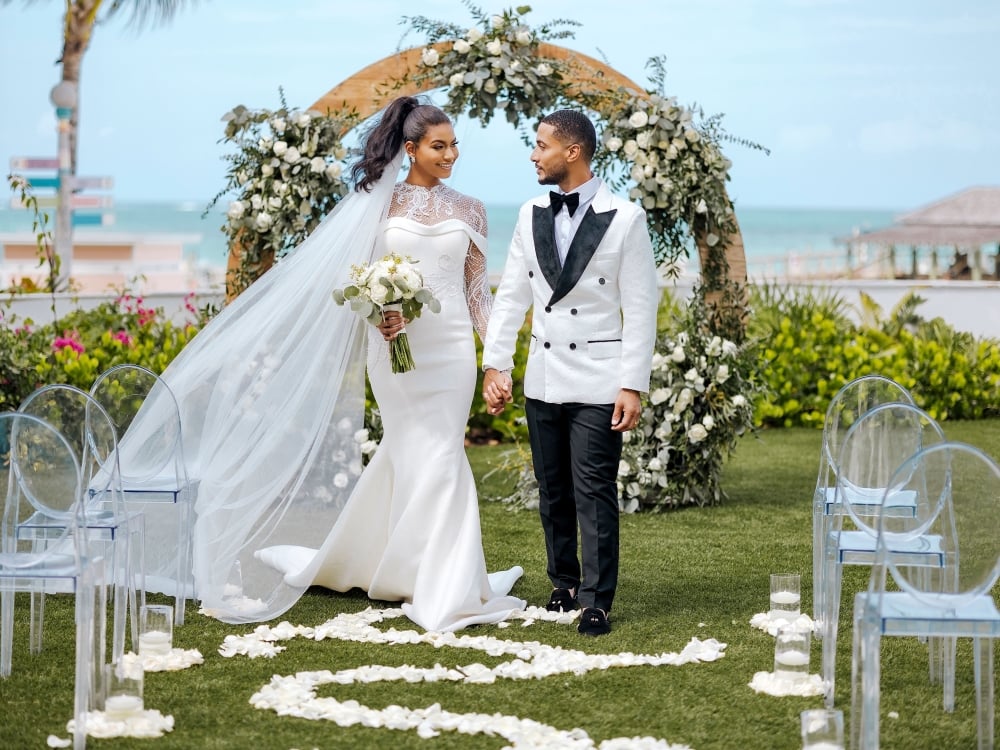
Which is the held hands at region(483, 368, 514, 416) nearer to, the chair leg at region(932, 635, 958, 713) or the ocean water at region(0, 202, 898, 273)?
the chair leg at region(932, 635, 958, 713)

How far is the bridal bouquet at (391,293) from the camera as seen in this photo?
5.62 metres

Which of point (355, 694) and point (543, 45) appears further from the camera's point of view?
point (543, 45)

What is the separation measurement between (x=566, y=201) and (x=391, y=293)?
83 centimetres

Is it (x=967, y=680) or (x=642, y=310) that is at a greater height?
(x=642, y=310)

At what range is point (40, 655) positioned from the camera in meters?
5.22

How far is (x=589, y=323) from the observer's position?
5.54 meters

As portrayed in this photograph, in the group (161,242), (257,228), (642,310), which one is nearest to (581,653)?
(642,310)

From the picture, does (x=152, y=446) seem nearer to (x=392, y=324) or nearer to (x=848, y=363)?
(x=392, y=324)

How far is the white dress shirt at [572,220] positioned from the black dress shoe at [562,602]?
1459mm

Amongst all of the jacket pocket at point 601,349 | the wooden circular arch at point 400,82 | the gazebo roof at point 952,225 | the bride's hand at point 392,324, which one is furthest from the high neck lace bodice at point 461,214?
the gazebo roof at point 952,225

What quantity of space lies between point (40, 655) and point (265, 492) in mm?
1198

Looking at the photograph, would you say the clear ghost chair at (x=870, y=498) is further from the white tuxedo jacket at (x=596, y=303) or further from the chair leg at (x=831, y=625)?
the white tuxedo jacket at (x=596, y=303)

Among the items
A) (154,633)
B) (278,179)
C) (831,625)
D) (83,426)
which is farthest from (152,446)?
(831,625)

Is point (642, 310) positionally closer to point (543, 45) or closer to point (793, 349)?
point (543, 45)
